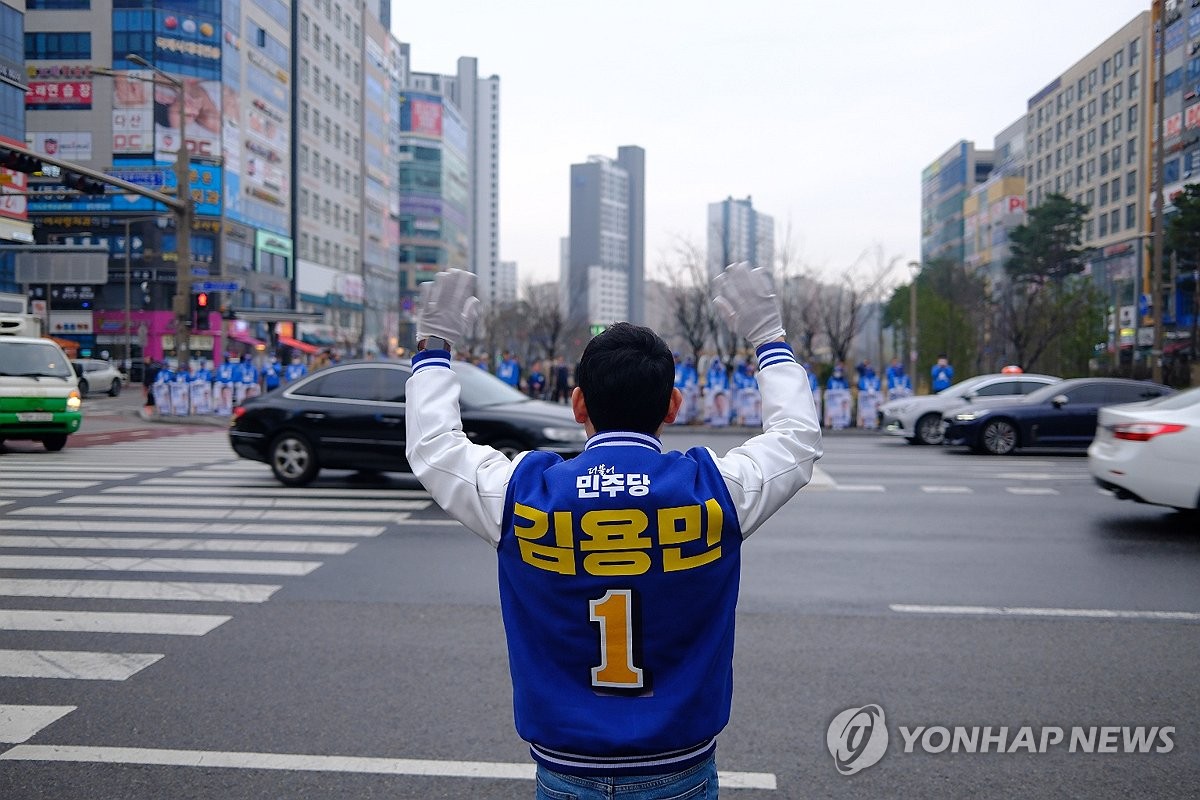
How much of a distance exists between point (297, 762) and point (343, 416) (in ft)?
28.9

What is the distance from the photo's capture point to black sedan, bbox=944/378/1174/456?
17.6 metres

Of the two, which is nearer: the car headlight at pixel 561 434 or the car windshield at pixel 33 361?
the car headlight at pixel 561 434

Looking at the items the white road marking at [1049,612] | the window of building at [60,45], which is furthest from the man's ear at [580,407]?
the window of building at [60,45]

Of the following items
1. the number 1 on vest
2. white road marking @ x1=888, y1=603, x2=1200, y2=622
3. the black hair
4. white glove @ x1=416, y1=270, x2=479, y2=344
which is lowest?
white road marking @ x1=888, y1=603, x2=1200, y2=622

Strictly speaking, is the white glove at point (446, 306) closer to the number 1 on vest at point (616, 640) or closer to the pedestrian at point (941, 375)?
the number 1 on vest at point (616, 640)

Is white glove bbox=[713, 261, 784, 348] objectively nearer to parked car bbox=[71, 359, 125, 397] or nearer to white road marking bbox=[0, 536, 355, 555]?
white road marking bbox=[0, 536, 355, 555]

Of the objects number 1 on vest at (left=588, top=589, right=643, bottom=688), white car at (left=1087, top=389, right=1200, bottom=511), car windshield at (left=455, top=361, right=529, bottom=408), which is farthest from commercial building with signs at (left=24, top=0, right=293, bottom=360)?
number 1 on vest at (left=588, top=589, right=643, bottom=688)

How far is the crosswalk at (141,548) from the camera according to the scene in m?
5.96

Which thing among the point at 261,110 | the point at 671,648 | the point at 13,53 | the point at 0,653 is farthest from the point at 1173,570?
the point at 261,110

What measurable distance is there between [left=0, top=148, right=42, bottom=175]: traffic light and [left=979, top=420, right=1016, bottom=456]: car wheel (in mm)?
17280

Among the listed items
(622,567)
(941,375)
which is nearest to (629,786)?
(622,567)

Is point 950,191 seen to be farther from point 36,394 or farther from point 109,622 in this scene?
point 109,622

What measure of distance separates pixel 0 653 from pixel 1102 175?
3274 inches

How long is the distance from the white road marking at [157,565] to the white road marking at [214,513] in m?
2.12
